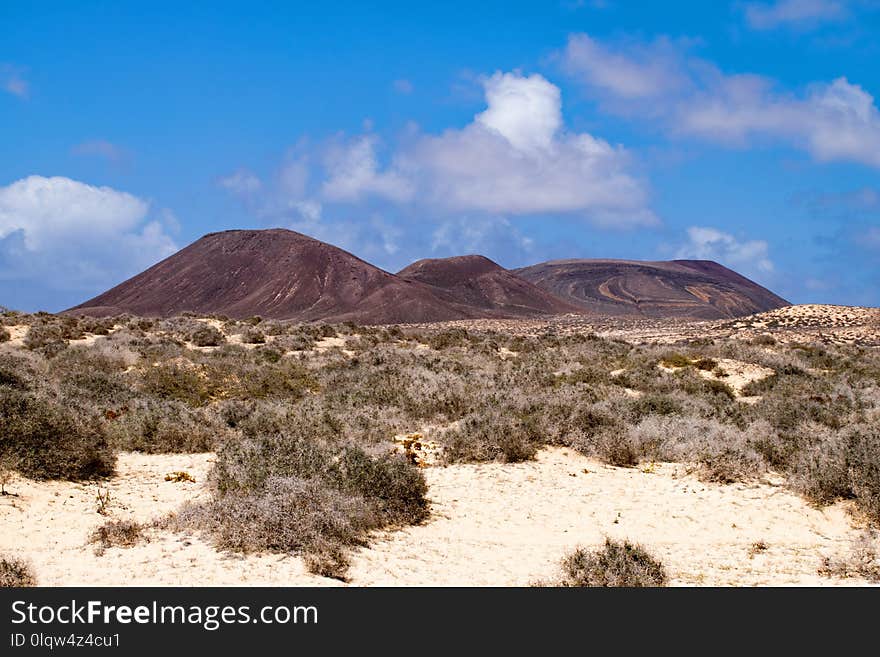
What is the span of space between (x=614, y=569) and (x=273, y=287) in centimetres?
10045

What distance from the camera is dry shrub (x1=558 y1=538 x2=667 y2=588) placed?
620 centimetres

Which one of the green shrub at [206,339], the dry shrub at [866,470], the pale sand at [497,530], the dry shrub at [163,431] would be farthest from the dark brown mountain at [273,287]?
the dry shrub at [866,470]

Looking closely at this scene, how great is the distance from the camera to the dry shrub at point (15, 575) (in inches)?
215

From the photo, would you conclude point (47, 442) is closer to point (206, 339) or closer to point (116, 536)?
point (116, 536)

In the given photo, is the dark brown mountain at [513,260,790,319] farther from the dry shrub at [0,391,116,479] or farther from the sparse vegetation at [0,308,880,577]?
the dry shrub at [0,391,116,479]

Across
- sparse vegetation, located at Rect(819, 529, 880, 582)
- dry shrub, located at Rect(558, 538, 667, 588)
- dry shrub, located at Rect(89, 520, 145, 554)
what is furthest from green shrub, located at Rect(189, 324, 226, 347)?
sparse vegetation, located at Rect(819, 529, 880, 582)

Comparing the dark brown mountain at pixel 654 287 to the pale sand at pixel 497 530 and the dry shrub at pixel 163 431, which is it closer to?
the dry shrub at pixel 163 431

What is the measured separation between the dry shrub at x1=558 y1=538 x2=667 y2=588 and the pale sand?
0.31 meters

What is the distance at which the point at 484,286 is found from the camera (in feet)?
413

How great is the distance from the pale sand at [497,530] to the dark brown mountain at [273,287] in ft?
255

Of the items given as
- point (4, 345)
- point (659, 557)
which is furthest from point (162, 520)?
point (4, 345)

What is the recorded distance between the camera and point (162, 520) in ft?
24.5
